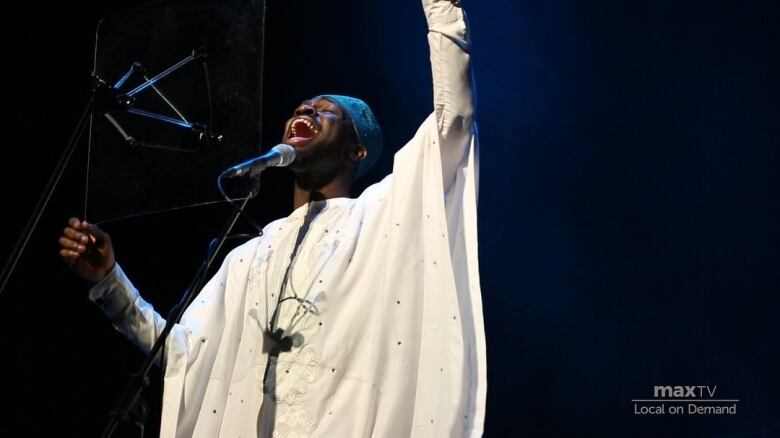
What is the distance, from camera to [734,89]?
2715 millimetres

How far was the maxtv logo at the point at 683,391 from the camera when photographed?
98.1 inches

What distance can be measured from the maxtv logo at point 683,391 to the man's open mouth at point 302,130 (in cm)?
126

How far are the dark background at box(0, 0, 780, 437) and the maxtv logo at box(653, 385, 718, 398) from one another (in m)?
0.02

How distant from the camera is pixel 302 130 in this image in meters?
2.68

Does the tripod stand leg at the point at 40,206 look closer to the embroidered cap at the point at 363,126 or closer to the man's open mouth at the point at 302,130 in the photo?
the man's open mouth at the point at 302,130

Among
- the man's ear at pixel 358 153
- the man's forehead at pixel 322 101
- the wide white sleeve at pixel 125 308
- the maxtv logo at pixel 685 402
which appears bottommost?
the maxtv logo at pixel 685 402

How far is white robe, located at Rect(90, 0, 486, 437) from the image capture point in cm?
198

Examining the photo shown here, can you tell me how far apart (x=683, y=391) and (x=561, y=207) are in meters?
0.70

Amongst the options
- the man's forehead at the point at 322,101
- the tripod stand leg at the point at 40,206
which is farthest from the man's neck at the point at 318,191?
the tripod stand leg at the point at 40,206

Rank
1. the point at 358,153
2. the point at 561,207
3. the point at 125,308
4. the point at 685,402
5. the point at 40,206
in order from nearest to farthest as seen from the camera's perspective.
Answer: the point at 40,206, the point at 125,308, the point at 685,402, the point at 358,153, the point at 561,207

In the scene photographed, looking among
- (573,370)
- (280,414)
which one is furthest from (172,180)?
(573,370)

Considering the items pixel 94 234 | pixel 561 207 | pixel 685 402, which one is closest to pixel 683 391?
pixel 685 402

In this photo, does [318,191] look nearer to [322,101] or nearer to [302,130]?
[302,130]

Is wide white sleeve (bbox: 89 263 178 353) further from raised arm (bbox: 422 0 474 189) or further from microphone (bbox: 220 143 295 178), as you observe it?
raised arm (bbox: 422 0 474 189)
